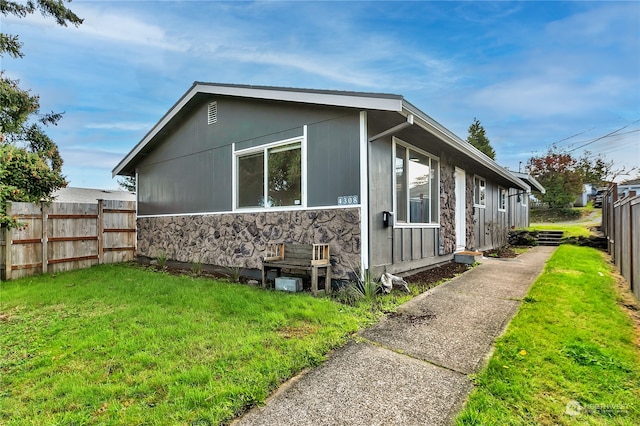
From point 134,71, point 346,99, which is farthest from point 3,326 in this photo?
point 134,71

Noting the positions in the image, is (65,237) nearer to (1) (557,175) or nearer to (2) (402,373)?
(2) (402,373)

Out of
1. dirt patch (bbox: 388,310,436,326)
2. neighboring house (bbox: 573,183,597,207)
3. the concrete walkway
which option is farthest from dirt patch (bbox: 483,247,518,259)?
neighboring house (bbox: 573,183,597,207)

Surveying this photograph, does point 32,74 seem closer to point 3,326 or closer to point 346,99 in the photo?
point 3,326

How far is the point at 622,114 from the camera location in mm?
18297

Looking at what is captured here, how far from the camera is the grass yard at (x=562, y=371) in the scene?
2018 millimetres

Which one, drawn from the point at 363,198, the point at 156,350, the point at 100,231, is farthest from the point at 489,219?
the point at 100,231

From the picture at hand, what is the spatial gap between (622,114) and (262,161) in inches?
894

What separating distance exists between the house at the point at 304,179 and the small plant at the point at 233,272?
0.10 meters

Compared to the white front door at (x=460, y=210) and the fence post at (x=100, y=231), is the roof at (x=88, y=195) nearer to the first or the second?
the fence post at (x=100, y=231)

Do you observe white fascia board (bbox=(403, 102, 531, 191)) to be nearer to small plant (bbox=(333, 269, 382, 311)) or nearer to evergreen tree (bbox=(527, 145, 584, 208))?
small plant (bbox=(333, 269, 382, 311))

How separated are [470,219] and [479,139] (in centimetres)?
3042

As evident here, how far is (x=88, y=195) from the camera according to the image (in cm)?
1565

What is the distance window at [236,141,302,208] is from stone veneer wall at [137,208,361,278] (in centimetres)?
29

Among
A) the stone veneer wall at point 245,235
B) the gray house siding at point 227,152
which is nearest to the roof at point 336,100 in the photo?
the gray house siding at point 227,152
